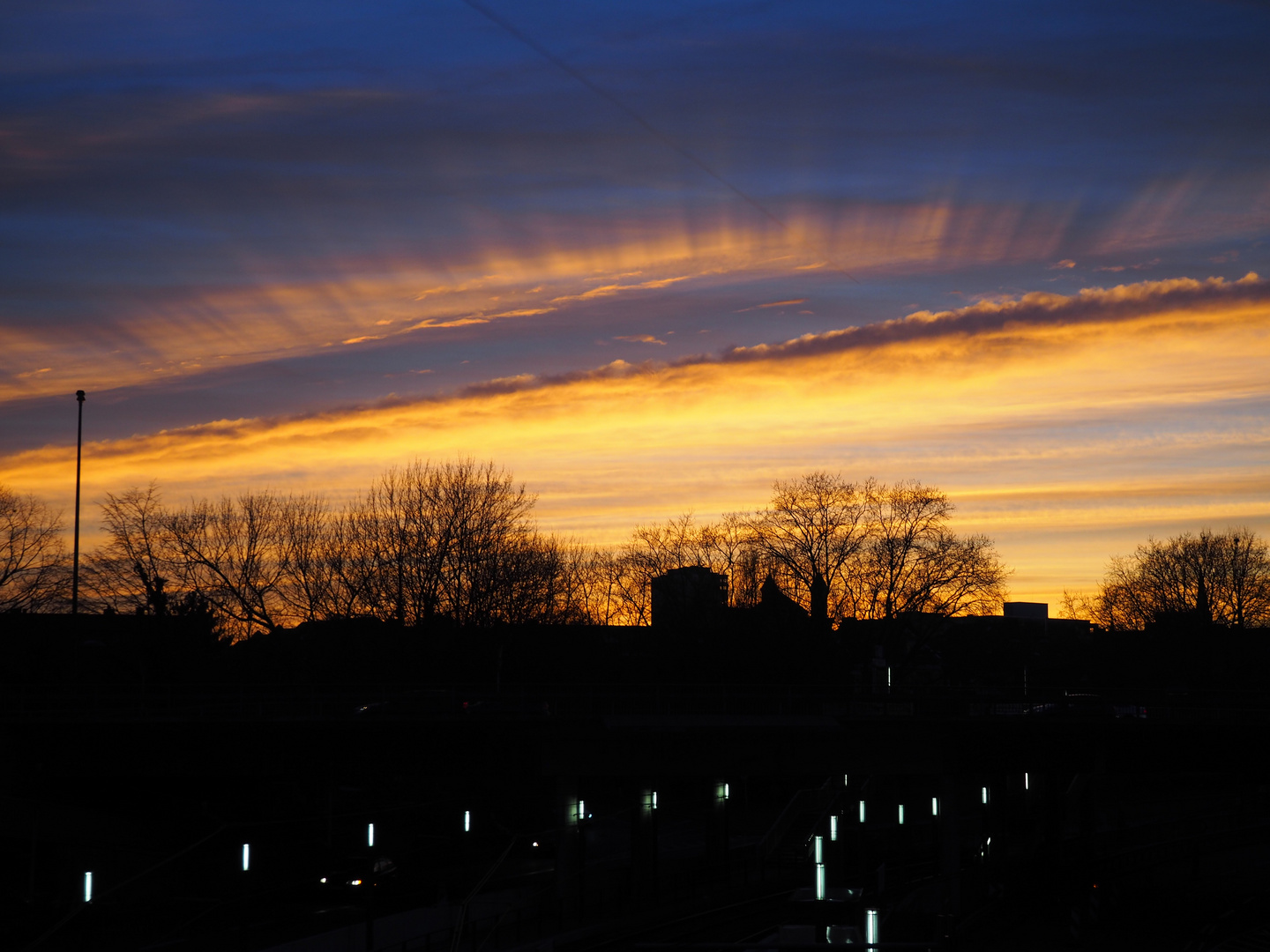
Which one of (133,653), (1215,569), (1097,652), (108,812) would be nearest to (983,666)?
(1097,652)

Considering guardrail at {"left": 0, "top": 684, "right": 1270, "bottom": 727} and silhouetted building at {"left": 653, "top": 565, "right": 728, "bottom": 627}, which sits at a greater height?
silhouetted building at {"left": 653, "top": 565, "right": 728, "bottom": 627}

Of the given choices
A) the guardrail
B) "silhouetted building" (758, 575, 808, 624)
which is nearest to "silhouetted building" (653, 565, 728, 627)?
"silhouetted building" (758, 575, 808, 624)

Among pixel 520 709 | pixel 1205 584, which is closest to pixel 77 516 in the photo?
pixel 520 709

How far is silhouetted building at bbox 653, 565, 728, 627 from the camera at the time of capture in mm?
102825

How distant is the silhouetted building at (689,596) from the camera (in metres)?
103

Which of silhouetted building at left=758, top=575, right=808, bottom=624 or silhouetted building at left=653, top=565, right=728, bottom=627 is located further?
silhouetted building at left=653, top=565, right=728, bottom=627

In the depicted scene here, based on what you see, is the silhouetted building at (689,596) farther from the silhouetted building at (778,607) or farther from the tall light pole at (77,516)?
the tall light pole at (77,516)

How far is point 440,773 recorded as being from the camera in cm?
5431

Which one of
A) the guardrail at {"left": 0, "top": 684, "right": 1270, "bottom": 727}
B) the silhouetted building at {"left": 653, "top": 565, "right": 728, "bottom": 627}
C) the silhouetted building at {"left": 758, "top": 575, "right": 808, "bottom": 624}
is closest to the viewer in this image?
the guardrail at {"left": 0, "top": 684, "right": 1270, "bottom": 727}

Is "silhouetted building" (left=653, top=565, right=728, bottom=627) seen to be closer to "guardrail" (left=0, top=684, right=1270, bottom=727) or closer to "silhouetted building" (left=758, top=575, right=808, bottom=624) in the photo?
"silhouetted building" (left=758, top=575, right=808, bottom=624)

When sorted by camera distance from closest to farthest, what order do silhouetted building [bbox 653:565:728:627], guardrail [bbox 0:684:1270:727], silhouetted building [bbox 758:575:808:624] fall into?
1. guardrail [bbox 0:684:1270:727]
2. silhouetted building [bbox 758:575:808:624]
3. silhouetted building [bbox 653:565:728:627]

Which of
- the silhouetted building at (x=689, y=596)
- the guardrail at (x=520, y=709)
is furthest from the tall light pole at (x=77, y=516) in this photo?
the silhouetted building at (x=689, y=596)

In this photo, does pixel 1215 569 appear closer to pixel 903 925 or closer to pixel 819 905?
pixel 903 925

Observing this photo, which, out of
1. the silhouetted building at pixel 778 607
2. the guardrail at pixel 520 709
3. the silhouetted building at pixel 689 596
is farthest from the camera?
the silhouetted building at pixel 689 596
